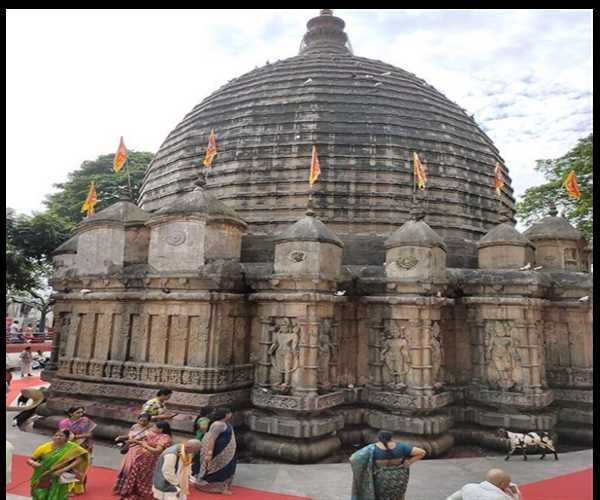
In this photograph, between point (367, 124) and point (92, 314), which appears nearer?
point (92, 314)

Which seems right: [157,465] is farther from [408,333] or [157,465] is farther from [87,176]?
[87,176]

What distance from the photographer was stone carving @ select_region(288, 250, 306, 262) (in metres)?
10.4

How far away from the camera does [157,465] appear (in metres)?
6.45

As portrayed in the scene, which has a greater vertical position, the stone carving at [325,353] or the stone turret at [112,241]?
the stone turret at [112,241]

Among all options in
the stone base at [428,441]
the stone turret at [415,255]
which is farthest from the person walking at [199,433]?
the stone turret at [415,255]

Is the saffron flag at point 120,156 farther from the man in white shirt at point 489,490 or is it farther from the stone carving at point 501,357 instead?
the man in white shirt at point 489,490

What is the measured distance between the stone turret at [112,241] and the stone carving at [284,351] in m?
4.58

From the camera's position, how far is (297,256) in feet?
34.4

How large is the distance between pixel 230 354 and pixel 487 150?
12.9 m

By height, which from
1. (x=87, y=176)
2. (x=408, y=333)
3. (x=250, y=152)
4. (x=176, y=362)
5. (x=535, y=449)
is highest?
(x=87, y=176)

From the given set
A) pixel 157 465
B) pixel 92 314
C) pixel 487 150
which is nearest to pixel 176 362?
pixel 92 314

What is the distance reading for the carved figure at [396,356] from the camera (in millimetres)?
10711

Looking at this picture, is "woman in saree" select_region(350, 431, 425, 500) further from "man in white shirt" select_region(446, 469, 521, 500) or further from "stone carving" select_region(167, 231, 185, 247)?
"stone carving" select_region(167, 231, 185, 247)

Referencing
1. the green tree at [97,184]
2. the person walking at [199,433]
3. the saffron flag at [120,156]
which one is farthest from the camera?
the green tree at [97,184]
